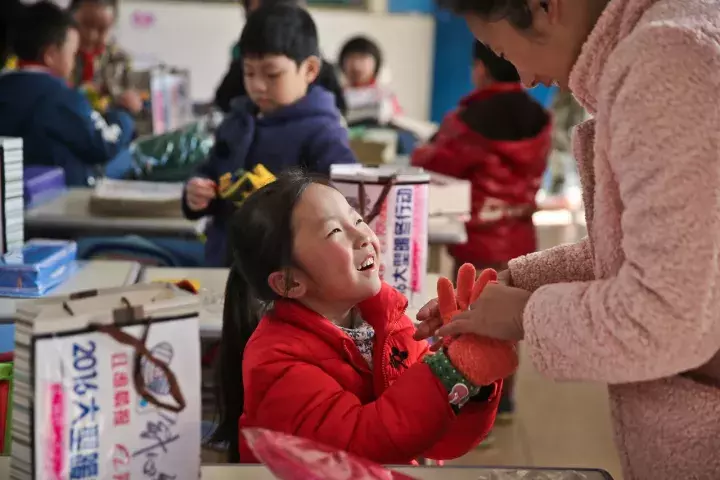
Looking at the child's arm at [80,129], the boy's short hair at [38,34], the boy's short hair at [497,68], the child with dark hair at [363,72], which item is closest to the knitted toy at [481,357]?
the boy's short hair at [497,68]

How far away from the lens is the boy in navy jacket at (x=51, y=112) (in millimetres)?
3137

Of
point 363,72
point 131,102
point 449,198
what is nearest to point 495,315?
point 449,198

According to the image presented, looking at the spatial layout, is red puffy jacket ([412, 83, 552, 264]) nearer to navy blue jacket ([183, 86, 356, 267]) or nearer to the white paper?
navy blue jacket ([183, 86, 356, 267])

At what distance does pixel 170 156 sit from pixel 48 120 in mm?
500

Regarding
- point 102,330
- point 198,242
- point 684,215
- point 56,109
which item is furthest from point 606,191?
point 56,109

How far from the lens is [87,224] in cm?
253

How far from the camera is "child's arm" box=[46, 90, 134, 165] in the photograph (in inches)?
123

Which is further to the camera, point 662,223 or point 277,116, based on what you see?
point 277,116

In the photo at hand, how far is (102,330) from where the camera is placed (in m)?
0.81

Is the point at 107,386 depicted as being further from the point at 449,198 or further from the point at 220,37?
the point at 220,37

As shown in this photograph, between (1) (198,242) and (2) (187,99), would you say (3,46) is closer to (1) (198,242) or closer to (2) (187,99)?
(2) (187,99)

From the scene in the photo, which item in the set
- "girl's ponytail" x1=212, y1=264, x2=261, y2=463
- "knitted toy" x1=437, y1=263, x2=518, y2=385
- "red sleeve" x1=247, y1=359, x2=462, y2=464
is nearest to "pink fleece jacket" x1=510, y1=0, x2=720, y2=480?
"knitted toy" x1=437, y1=263, x2=518, y2=385

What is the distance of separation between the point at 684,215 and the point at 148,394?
20.2 inches

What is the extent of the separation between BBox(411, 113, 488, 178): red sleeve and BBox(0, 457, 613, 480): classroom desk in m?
2.08
